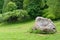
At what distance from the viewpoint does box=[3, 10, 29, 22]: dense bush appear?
27.2m

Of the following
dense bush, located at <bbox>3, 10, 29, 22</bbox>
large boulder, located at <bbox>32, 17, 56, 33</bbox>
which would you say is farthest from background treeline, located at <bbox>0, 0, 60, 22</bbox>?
large boulder, located at <bbox>32, 17, 56, 33</bbox>

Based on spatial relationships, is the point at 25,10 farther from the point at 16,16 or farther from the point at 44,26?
the point at 44,26

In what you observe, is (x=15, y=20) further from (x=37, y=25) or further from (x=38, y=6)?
(x=37, y=25)

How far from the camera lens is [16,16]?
90.4 ft

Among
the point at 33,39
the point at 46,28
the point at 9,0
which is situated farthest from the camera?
the point at 9,0

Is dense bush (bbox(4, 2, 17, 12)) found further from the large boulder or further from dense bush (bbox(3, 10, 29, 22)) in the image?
the large boulder

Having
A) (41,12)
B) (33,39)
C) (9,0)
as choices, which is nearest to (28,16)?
(41,12)

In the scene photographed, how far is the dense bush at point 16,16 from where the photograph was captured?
1070 inches

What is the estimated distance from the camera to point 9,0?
31.4 metres

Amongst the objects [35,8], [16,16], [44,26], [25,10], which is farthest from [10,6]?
[44,26]

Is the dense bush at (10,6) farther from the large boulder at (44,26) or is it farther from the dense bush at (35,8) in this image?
the large boulder at (44,26)

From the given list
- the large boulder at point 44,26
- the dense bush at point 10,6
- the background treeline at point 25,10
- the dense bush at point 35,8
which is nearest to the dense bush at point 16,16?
the background treeline at point 25,10

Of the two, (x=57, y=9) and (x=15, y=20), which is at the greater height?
(x=57, y=9)

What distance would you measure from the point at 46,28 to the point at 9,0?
691 inches
